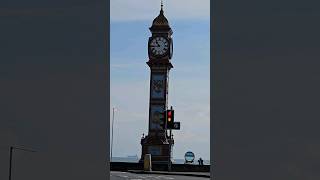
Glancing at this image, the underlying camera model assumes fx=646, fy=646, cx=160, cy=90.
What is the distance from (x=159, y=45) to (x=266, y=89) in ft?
102

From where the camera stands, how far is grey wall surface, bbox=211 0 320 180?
20.4 feet

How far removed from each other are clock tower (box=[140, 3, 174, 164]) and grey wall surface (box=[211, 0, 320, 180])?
2934cm

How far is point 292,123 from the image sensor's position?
6.25 m

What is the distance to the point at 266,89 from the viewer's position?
20.7ft

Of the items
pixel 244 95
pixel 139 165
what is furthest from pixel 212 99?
pixel 139 165

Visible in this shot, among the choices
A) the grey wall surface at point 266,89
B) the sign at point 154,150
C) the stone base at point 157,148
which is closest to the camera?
the grey wall surface at point 266,89

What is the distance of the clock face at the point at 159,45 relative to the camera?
36.9m

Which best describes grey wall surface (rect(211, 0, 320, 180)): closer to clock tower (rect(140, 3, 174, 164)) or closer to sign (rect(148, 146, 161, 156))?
clock tower (rect(140, 3, 174, 164))
